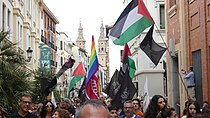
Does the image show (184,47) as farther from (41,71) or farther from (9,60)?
(41,71)

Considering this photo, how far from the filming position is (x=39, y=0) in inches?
1839

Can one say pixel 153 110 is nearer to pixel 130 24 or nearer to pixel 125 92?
pixel 125 92

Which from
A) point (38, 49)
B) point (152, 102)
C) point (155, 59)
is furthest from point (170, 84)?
point (38, 49)

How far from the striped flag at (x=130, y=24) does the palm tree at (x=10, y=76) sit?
3055 millimetres

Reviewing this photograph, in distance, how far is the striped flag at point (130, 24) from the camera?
534 inches

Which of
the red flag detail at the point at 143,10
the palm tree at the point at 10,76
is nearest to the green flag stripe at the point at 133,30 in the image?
the red flag detail at the point at 143,10

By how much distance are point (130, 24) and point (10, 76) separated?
3.80m

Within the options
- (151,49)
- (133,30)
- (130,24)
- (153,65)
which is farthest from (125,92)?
(153,65)

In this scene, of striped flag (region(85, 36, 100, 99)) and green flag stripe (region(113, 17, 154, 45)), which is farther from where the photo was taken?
striped flag (region(85, 36, 100, 99))

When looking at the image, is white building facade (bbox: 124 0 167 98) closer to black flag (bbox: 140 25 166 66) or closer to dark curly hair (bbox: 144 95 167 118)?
black flag (bbox: 140 25 166 66)

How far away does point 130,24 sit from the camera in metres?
13.6

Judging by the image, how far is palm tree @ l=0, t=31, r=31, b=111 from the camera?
13325 mm

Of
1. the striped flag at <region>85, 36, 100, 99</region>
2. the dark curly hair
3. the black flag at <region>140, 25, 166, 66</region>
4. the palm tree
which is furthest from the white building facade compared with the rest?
the dark curly hair

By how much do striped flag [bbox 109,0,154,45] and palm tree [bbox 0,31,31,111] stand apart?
10.0ft
